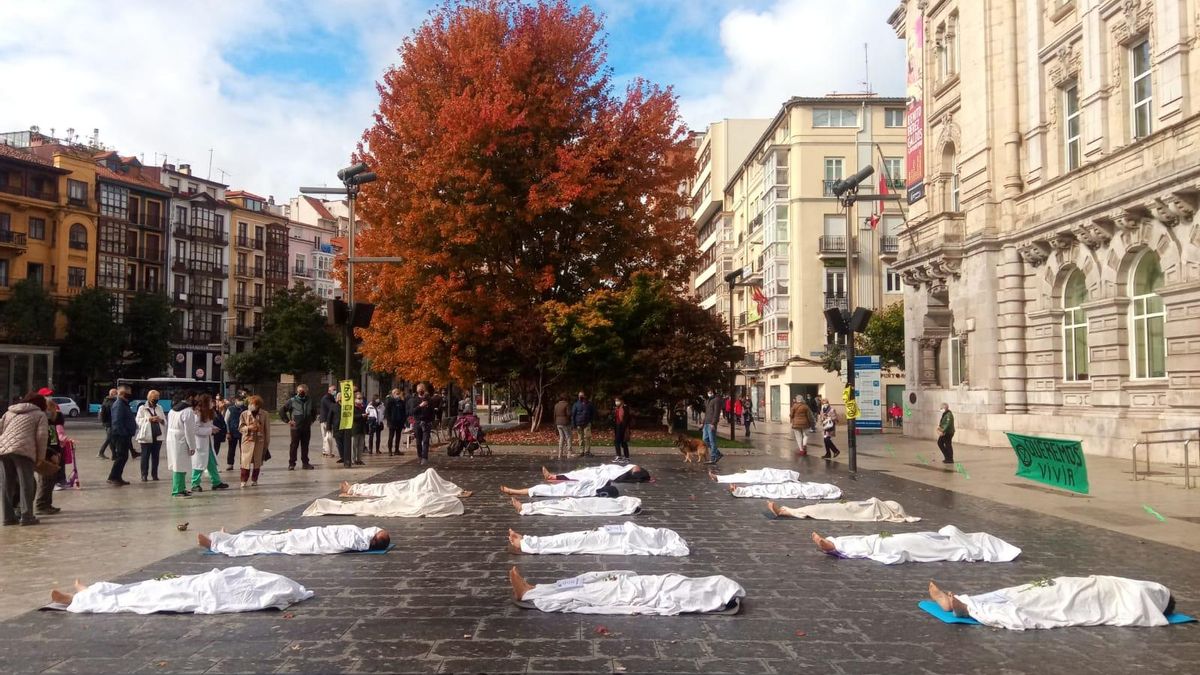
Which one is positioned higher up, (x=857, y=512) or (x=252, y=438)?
(x=252, y=438)

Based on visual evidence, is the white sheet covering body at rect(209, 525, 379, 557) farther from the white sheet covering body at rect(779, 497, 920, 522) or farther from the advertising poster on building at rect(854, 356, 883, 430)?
the advertising poster on building at rect(854, 356, 883, 430)

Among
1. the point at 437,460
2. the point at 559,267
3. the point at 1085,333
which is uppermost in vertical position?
the point at 559,267

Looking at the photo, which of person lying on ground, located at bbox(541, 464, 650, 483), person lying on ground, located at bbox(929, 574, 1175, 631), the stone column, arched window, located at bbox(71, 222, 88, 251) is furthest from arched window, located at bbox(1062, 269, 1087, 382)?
arched window, located at bbox(71, 222, 88, 251)

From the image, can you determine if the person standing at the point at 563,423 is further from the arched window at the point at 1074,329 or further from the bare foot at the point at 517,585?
the bare foot at the point at 517,585

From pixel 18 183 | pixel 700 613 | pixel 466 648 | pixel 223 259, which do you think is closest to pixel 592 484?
pixel 700 613

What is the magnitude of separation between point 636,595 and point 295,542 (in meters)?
4.61

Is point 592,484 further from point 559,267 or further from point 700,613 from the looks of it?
point 559,267

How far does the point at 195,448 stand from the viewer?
53.7 ft

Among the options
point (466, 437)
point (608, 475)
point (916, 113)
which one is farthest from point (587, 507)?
point (916, 113)

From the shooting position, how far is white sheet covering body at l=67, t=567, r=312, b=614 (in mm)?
7219

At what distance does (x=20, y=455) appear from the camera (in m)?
12.5

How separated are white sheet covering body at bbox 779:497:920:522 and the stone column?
61.2 ft

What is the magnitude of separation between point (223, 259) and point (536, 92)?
202 feet

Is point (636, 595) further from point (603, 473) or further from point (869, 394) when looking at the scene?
point (869, 394)
